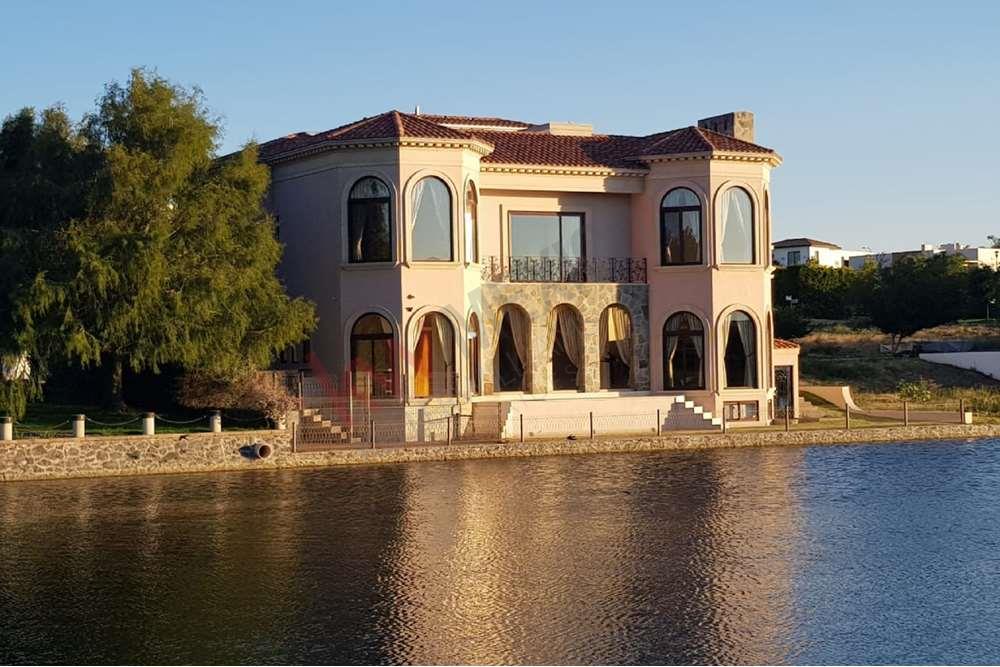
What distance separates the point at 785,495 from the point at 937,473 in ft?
17.6

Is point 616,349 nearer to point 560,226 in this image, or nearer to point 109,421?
point 560,226

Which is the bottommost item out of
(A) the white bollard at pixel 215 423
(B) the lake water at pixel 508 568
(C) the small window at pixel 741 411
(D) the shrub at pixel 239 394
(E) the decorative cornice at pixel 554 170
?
(B) the lake water at pixel 508 568

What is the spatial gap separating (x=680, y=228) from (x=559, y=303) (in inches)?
168

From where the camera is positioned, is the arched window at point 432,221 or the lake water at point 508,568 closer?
the lake water at point 508,568

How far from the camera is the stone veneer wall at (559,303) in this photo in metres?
35.3

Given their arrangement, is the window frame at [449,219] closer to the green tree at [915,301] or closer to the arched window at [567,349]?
the arched window at [567,349]

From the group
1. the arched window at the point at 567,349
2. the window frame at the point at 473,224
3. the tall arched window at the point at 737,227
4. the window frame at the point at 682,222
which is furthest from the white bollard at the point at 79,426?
the tall arched window at the point at 737,227

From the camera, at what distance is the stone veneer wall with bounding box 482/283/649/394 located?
35.3 m

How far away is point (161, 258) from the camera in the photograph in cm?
2850

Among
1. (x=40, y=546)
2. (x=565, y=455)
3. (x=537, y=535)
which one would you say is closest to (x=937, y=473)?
(x=565, y=455)

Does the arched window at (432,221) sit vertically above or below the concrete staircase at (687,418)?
above

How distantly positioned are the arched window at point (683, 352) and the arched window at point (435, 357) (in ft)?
22.9

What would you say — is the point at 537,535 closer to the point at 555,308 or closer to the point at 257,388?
the point at 257,388

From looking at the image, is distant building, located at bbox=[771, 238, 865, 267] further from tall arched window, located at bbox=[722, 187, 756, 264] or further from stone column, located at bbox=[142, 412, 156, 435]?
stone column, located at bbox=[142, 412, 156, 435]
